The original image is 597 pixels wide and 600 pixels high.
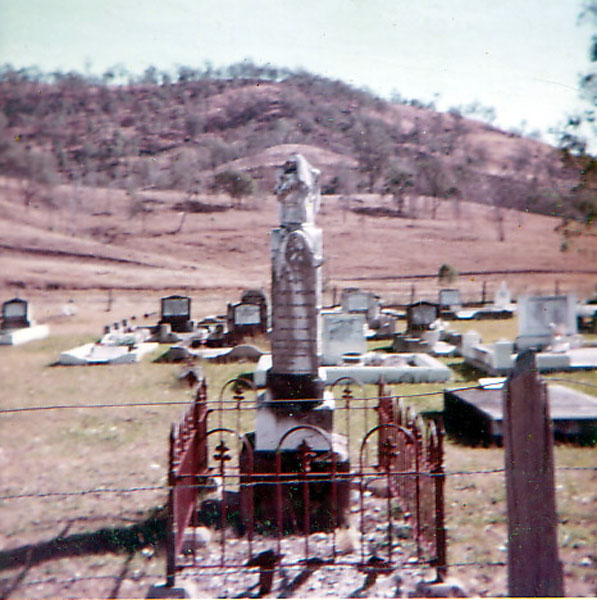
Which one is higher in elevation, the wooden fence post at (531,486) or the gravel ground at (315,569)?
the wooden fence post at (531,486)

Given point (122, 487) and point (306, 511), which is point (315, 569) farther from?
point (122, 487)

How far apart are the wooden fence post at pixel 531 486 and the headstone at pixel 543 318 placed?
946 cm

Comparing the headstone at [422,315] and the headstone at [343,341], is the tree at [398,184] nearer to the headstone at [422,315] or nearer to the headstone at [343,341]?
the headstone at [422,315]

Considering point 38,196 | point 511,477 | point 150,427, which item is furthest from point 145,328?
point 38,196

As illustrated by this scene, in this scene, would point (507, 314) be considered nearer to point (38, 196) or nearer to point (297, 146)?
point (38, 196)

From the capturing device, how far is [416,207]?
45.0 meters

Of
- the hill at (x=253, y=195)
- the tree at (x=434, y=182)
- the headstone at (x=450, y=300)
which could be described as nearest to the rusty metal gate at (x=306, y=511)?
the hill at (x=253, y=195)

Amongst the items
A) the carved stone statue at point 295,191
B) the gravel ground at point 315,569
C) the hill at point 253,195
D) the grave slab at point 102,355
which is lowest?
the gravel ground at point 315,569

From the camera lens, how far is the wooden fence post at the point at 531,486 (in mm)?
2637

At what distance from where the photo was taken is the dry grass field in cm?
420

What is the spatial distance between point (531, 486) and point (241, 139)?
240ft

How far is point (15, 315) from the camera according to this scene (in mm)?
16406

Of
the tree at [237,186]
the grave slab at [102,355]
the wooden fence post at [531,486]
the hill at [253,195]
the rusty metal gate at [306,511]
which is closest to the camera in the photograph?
the wooden fence post at [531,486]

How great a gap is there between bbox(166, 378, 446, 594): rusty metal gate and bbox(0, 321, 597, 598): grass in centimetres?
30
